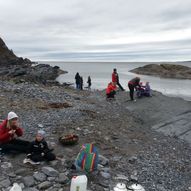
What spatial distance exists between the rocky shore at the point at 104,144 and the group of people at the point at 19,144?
24 cm

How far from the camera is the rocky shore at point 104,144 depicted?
32.4 ft

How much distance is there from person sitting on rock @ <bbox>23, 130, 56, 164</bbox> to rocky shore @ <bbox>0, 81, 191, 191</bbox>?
0.74 ft

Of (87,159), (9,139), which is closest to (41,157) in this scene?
(9,139)

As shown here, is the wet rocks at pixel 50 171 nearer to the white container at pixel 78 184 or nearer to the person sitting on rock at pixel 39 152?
the person sitting on rock at pixel 39 152

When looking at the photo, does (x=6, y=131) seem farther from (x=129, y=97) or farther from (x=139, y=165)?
(x=129, y=97)

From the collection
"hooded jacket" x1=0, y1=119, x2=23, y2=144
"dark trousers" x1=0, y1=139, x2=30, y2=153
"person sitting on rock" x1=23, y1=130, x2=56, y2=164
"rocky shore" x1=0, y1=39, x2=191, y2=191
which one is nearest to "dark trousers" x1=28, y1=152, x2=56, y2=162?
"person sitting on rock" x1=23, y1=130, x2=56, y2=164

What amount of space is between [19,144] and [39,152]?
2.89ft

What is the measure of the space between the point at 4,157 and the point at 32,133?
2.59 meters

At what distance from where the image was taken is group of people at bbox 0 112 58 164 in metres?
10.5

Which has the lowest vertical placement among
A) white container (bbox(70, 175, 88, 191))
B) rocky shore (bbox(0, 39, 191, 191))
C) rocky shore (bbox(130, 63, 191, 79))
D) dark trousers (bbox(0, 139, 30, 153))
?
rocky shore (bbox(130, 63, 191, 79))

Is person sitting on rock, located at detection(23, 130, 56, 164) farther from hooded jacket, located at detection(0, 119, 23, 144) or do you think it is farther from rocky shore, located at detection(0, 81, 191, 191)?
hooded jacket, located at detection(0, 119, 23, 144)

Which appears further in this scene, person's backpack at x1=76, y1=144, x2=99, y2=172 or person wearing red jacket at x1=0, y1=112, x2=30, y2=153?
person wearing red jacket at x1=0, y1=112, x2=30, y2=153

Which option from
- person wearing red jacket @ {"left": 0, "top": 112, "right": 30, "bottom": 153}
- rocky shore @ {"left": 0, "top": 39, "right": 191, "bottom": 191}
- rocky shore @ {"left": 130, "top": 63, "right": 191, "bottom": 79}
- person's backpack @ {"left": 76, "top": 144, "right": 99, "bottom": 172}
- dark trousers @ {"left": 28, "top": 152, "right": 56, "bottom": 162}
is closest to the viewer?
rocky shore @ {"left": 0, "top": 39, "right": 191, "bottom": 191}

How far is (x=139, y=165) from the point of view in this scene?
11836 mm
